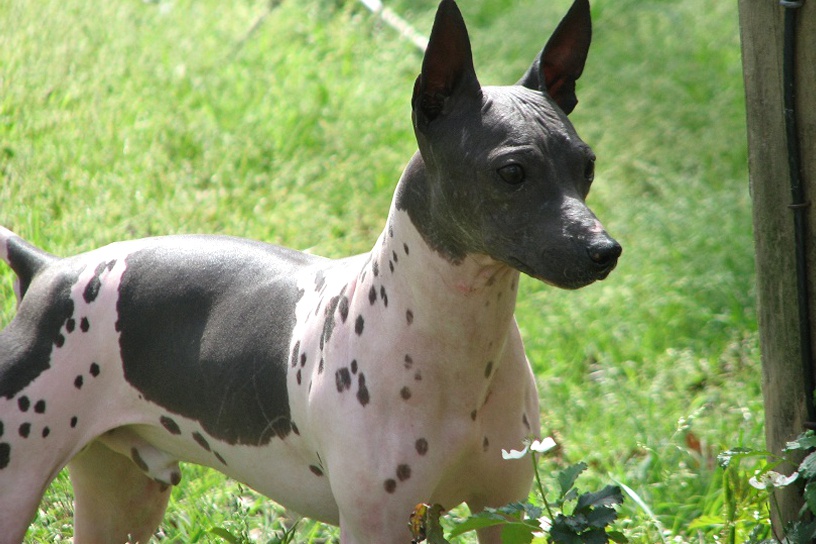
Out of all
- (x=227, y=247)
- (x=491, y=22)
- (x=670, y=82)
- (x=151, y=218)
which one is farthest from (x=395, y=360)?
(x=491, y=22)

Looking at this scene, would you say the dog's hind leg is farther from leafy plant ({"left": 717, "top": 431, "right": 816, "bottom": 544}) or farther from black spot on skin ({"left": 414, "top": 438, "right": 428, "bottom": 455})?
leafy plant ({"left": 717, "top": 431, "right": 816, "bottom": 544})

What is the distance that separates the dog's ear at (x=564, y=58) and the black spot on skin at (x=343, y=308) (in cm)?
64

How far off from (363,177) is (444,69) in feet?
12.0

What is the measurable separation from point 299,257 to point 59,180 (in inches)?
97.7

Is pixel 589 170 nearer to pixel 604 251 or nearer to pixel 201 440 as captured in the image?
pixel 604 251

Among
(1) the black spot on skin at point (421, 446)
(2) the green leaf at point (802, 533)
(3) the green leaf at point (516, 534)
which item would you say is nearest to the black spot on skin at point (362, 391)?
(1) the black spot on skin at point (421, 446)

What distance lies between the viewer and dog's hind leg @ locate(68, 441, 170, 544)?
125 inches

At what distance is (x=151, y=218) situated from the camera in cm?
493

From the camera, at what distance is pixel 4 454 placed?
2805 millimetres

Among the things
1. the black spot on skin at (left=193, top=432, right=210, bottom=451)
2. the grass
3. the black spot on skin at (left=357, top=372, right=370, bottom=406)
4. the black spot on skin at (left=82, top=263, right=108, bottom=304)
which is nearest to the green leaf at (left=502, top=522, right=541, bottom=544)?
the black spot on skin at (left=357, top=372, right=370, bottom=406)

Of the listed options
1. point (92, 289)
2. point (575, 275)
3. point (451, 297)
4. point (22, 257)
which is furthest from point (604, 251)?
point (22, 257)

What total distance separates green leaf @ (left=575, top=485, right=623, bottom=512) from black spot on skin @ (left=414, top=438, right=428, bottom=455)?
0.35m

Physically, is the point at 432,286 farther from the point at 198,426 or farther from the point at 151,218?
the point at 151,218

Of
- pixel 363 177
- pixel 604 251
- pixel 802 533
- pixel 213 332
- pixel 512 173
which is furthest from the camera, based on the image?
pixel 363 177
